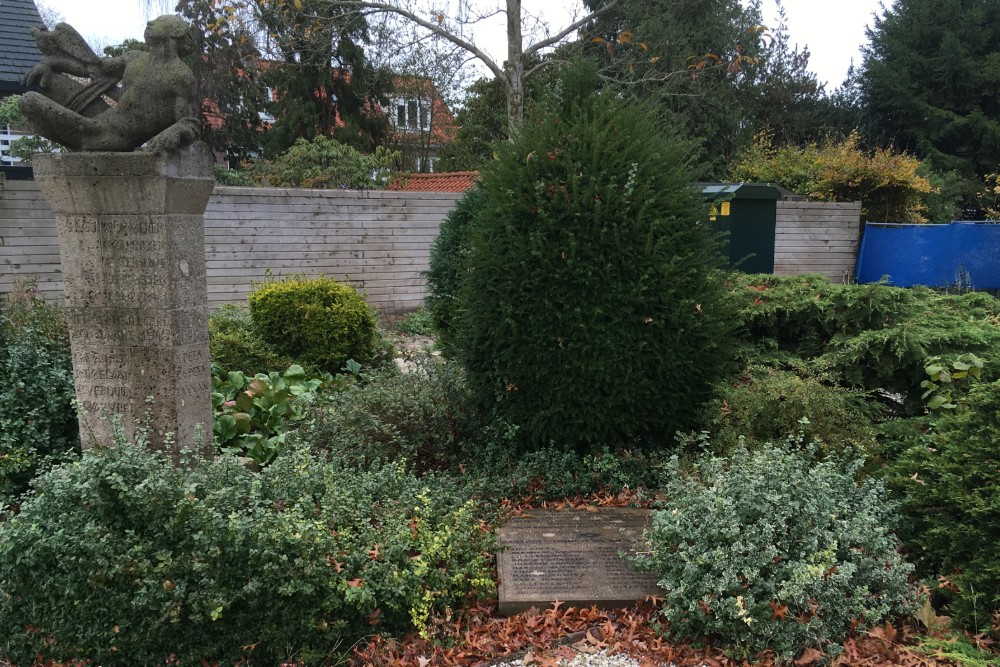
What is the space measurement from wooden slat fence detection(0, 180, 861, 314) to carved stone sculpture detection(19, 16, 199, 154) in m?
5.33

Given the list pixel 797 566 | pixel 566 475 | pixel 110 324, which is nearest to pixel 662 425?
pixel 566 475

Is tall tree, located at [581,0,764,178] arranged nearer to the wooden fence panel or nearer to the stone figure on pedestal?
the wooden fence panel

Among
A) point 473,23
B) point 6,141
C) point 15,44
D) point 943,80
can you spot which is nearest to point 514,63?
point 473,23

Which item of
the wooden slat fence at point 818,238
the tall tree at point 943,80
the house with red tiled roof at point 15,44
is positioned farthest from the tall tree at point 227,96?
the tall tree at point 943,80

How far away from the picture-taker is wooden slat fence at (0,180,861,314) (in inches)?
342

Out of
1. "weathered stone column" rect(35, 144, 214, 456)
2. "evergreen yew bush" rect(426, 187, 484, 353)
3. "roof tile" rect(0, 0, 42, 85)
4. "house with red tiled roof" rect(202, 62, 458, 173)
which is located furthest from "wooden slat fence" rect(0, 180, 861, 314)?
"house with red tiled roof" rect(202, 62, 458, 173)

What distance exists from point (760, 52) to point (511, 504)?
25.0 m

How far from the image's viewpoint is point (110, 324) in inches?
166

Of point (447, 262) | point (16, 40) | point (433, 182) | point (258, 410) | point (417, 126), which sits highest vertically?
point (16, 40)

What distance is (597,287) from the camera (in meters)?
4.50

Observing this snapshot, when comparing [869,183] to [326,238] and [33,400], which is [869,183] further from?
[33,400]

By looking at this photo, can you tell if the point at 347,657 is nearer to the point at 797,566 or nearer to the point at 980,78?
the point at 797,566

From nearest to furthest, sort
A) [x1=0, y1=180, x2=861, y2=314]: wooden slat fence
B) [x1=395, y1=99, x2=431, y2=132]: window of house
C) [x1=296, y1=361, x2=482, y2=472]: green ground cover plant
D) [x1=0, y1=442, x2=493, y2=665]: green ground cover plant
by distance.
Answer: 1. [x1=0, y1=442, x2=493, y2=665]: green ground cover plant
2. [x1=296, y1=361, x2=482, y2=472]: green ground cover plant
3. [x1=0, y1=180, x2=861, y2=314]: wooden slat fence
4. [x1=395, y1=99, x2=431, y2=132]: window of house

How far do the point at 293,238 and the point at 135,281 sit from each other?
6.91 metres
